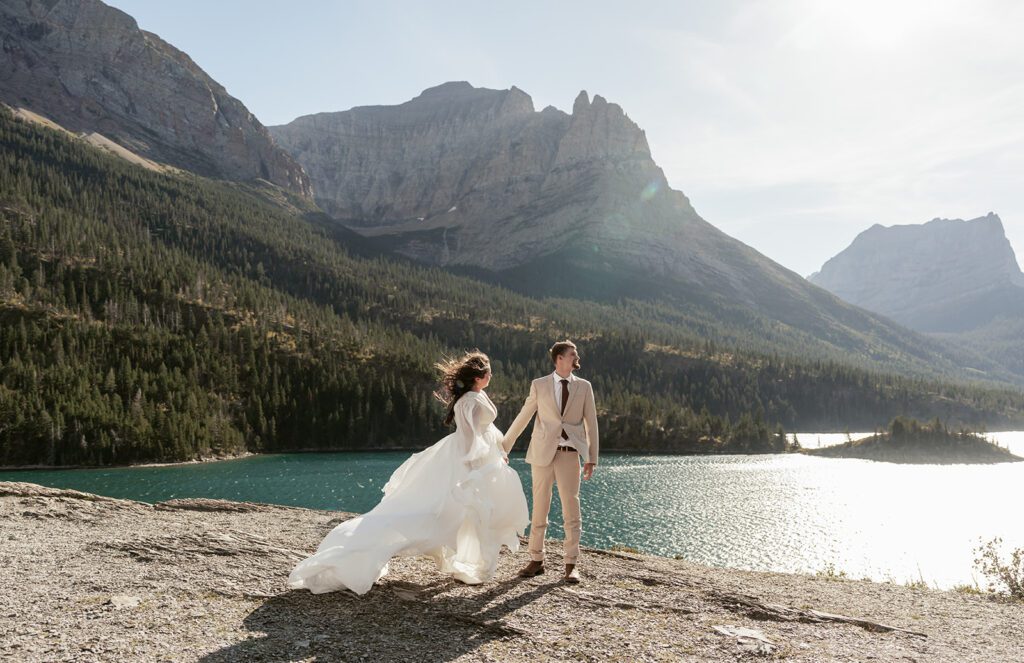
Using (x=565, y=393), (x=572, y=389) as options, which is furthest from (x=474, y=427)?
(x=572, y=389)

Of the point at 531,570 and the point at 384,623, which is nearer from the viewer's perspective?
the point at 384,623

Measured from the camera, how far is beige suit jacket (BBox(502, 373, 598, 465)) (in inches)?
422

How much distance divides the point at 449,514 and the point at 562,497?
2.17 metres

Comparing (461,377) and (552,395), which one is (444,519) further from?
(552,395)

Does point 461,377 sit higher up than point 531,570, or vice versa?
point 461,377

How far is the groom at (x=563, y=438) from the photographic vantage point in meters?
10.7

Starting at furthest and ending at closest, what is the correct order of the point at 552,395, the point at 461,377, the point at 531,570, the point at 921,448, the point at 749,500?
the point at 921,448
the point at 749,500
the point at 531,570
the point at 552,395
the point at 461,377

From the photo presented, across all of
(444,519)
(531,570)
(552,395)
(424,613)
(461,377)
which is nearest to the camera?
(424,613)

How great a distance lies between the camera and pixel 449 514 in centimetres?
980

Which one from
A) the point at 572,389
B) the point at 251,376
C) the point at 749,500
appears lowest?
the point at 749,500

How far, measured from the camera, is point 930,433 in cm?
12862

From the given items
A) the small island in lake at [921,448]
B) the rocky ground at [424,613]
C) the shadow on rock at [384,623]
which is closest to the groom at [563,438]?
the rocky ground at [424,613]

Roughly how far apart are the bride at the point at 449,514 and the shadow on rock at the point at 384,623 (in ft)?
1.15

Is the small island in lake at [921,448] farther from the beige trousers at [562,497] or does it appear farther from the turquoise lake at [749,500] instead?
the beige trousers at [562,497]
